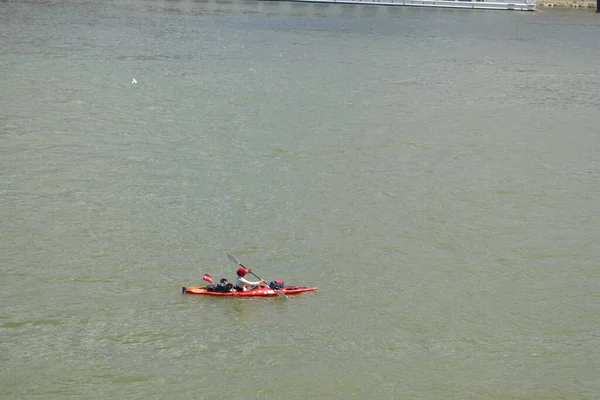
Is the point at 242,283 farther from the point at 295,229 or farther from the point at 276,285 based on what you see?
the point at 295,229

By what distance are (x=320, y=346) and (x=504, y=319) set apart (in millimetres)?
3239

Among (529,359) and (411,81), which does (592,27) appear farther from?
(529,359)

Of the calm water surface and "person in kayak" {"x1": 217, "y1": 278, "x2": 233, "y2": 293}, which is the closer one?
the calm water surface

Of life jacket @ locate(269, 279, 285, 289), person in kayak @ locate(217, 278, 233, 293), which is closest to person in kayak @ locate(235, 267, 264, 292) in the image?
person in kayak @ locate(217, 278, 233, 293)

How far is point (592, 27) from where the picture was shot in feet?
192

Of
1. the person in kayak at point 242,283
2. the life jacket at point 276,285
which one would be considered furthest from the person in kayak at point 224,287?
the life jacket at point 276,285

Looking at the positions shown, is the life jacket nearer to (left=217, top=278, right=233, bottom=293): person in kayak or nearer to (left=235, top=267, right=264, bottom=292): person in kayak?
(left=235, top=267, right=264, bottom=292): person in kayak

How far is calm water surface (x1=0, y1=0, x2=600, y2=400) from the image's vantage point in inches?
491

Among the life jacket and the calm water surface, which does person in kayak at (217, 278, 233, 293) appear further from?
the life jacket

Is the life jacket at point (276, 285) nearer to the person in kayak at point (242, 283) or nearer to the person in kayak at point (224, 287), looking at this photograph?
the person in kayak at point (242, 283)

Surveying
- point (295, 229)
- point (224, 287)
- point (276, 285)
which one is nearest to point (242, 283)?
point (224, 287)

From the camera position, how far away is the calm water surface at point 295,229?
12.5 m

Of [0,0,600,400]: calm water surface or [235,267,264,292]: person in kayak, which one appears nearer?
[0,0,600,400]: calm water surface

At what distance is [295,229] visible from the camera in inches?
672
